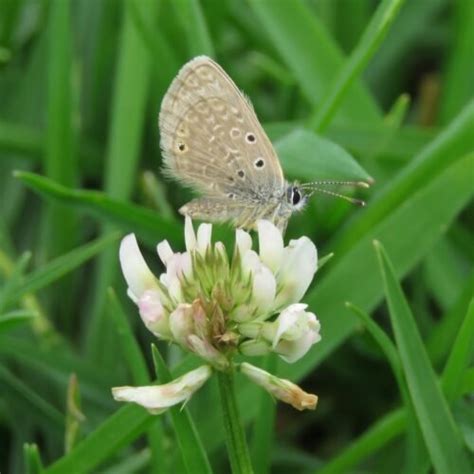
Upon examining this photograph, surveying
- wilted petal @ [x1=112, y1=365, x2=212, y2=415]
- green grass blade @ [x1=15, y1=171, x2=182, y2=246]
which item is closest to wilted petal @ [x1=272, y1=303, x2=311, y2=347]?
wilted petal @ [x1=112, y1=365, x2=212, y2=415]

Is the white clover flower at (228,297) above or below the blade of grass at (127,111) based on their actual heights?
above

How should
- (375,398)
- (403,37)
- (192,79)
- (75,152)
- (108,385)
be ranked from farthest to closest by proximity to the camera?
(403,37), (75,152), (375,398), (108,385), (192,79)

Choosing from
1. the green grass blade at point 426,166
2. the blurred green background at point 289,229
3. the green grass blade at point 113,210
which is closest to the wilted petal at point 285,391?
the blurred green background at point 289,229

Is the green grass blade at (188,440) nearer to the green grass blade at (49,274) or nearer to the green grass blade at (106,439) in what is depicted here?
the green grass blade at (106,439)

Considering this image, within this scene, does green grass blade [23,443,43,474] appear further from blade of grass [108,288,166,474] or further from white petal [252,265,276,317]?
white petal [252,265,276,317]

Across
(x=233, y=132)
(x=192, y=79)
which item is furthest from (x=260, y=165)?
(x=192, y=79)

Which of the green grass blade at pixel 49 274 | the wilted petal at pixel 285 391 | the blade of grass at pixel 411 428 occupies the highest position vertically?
the wilted petal at pixel 285 391

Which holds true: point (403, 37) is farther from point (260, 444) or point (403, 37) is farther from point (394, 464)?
point (260, 444)
